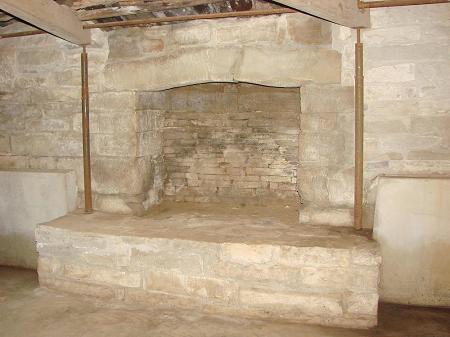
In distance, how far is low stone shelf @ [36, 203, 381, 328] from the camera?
8.85ft

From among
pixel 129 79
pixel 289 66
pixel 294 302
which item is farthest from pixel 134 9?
pixel 294 302

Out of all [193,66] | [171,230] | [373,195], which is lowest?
[171,230]

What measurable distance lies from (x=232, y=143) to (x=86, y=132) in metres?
1.38

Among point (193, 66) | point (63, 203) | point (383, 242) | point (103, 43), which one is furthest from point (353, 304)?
point (103, 43)

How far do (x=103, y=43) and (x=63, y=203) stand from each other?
5.00ft

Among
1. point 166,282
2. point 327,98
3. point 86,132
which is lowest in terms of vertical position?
point 166,282

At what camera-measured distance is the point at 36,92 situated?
3.78m

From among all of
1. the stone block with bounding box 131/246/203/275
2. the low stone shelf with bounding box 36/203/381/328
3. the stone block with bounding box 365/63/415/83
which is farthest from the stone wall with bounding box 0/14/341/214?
the stone block with bounding box 131/246/203/275

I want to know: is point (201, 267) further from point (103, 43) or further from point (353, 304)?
point (103, 43)

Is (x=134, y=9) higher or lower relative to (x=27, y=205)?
Answer: higher

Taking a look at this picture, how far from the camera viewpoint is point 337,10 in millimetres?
2678

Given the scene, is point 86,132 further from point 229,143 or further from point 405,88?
point 405,88

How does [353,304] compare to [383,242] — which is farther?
[383,242]

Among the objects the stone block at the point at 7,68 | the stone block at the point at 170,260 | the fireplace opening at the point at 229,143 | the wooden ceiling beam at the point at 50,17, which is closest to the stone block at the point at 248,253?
the stone block at the point at 170,260
